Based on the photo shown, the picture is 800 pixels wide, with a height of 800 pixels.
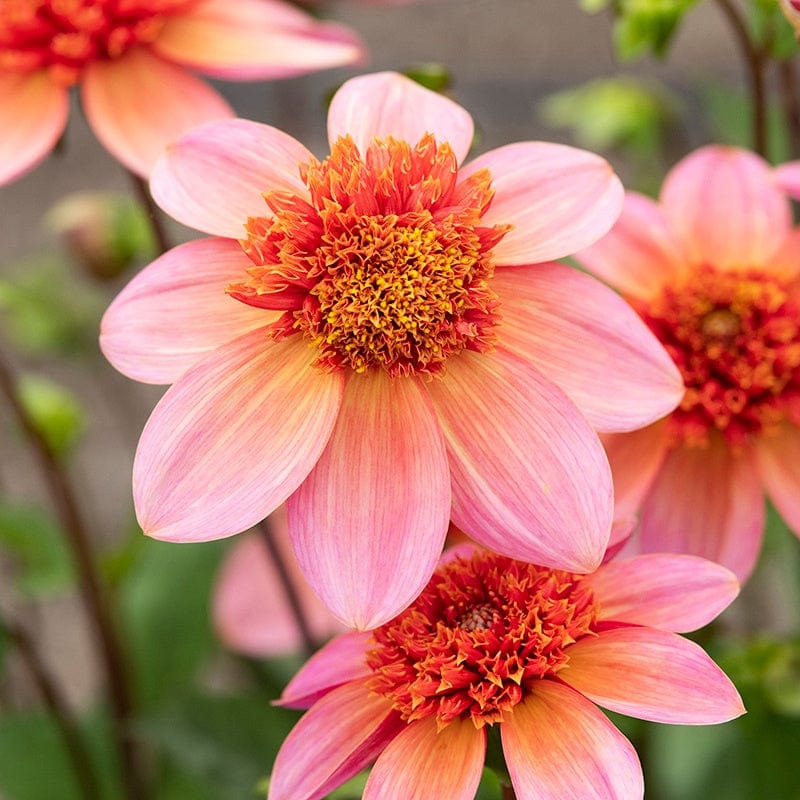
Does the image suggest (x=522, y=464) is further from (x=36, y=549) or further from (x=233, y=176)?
(x=36, y=549)

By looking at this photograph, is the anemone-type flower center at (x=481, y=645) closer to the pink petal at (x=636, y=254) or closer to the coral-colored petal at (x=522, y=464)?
the coral-colored petal at (x=522, y=464)

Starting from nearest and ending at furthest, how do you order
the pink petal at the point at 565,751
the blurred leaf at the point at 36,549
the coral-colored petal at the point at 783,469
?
the pink petal at the point at 565,751 < the coral-colored petal at the point at 783,469 < the blurred leaf at the point at 36,549

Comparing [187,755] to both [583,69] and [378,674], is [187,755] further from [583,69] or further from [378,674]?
[583,69]

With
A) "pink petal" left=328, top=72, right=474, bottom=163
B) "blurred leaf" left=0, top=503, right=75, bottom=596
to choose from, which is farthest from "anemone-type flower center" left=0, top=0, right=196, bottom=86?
"blurred leaf" left=0, top=503, right=75, bottom=596

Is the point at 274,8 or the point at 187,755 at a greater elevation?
the point at 274,8

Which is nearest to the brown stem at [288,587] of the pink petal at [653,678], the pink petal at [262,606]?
the pink petal at [262,606]

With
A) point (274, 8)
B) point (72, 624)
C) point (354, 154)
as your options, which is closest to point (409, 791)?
point (354, 154)

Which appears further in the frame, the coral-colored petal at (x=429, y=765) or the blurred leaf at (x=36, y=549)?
the blurred leaf at (x=36, y=549)
